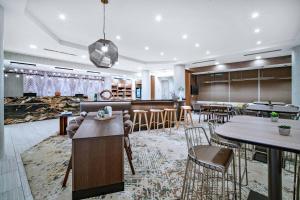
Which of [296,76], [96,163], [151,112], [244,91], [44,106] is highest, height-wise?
[296,76]

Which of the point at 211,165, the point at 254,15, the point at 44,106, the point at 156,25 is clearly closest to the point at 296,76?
the point at 254,15

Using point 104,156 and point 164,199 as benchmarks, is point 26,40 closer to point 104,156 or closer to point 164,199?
point 104,156

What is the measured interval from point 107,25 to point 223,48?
4.77 metres

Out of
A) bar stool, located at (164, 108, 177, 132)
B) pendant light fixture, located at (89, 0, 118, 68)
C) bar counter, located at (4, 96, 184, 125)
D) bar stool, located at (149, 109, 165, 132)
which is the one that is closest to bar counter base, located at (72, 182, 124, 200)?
pendant light fixture, located at (89, 0, 118, 68)

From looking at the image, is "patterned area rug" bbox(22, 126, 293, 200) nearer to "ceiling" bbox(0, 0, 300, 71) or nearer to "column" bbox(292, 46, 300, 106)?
"ceiling" bbox(0, 0, 300, 71)

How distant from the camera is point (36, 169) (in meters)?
2.49

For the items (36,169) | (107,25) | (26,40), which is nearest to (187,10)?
(107,25)

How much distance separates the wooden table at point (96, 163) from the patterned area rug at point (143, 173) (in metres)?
0.15

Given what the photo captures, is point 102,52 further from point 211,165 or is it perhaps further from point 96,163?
point 211,165

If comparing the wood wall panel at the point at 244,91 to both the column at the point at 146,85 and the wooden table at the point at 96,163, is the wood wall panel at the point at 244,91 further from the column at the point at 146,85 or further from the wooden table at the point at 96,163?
the wooden table at the point at 96,163

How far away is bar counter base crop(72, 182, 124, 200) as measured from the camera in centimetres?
177

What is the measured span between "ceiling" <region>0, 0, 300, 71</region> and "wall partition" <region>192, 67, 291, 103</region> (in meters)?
1.99

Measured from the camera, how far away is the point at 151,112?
5.25 meters

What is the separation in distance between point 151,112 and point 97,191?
3.55 meters
